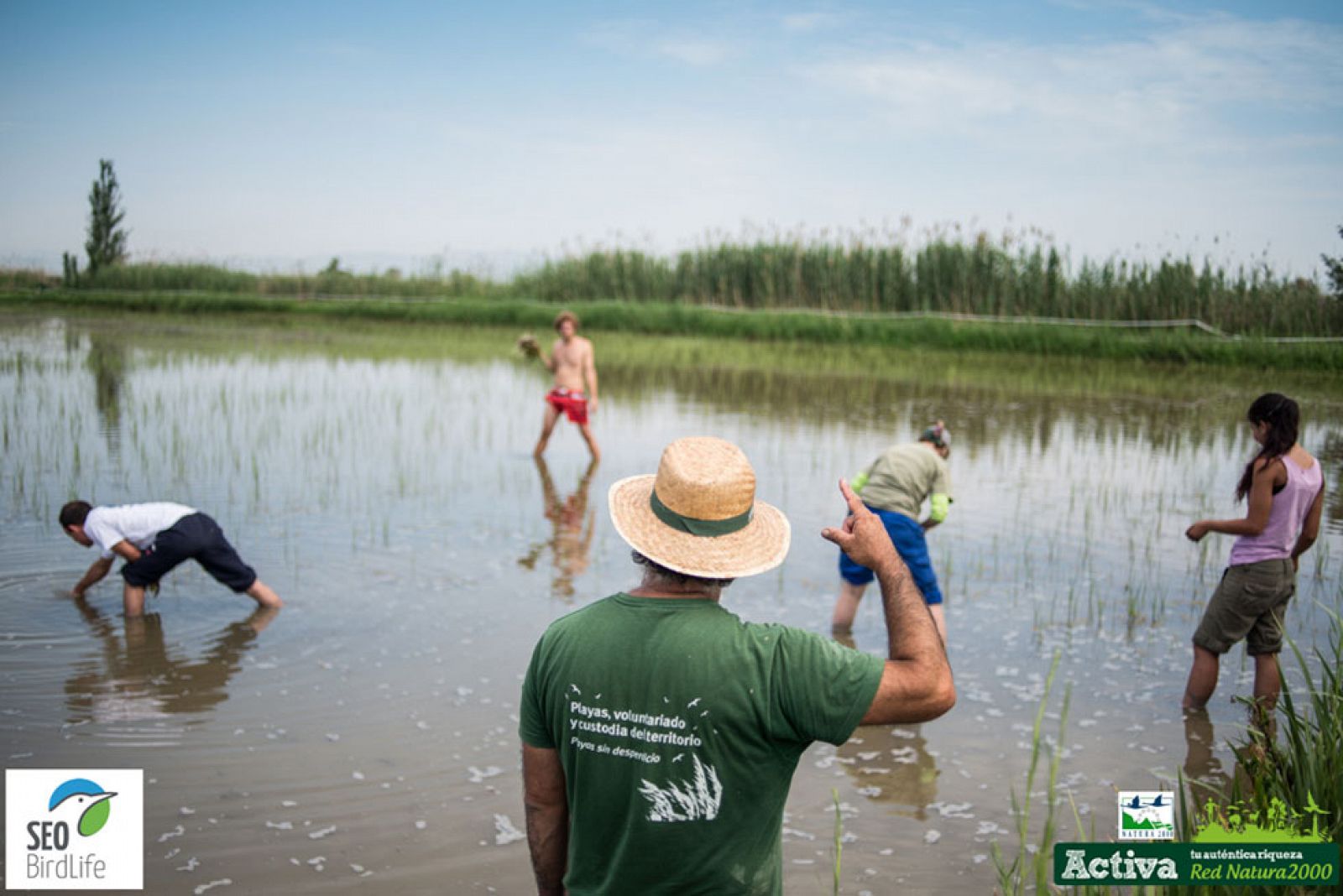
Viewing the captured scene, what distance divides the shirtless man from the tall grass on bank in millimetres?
14951

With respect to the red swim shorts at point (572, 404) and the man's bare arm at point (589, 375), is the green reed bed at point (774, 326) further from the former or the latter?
the red swim shorts at point (572, 404)

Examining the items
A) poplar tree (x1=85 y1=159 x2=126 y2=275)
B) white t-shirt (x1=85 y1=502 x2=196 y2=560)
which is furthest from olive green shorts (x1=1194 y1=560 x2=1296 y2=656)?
poplar tree (x1=85 y1=159 x2=126 y2=275)

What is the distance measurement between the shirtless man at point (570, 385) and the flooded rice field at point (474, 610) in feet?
1.17

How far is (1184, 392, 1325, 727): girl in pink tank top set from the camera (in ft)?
17.9

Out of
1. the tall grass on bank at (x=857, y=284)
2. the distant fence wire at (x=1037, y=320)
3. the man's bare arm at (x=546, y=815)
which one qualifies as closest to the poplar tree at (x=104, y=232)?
the tall grass on bank at (x=857, y=284)

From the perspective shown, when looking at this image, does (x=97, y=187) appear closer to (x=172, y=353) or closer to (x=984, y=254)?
(x=172, y=353)

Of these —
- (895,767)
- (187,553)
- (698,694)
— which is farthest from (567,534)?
(698,694)

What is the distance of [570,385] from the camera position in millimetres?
12898

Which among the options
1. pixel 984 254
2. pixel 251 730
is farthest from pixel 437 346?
pixel 251 730

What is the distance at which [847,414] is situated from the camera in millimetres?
16016

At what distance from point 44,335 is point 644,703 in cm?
2672

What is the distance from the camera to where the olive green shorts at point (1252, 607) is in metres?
5.54

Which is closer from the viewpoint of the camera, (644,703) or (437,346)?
(644,703)

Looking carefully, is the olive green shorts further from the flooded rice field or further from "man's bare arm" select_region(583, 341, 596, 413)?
"man's bare arm" select_region(583, 341, 596, 413)
